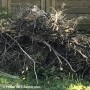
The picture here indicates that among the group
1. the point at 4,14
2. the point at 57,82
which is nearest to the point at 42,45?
the point at 57,82

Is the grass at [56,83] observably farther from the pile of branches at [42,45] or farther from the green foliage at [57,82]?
the pile of branches at [42,45]

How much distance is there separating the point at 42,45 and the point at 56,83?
1.40 meters

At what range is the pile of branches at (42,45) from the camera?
31.7 ft

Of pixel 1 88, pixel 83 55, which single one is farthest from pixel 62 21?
pixel 1 88

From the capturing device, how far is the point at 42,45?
10039 mm

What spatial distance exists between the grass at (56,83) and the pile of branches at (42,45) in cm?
33

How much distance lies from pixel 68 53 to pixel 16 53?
1.26m

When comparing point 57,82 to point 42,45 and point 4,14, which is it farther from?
point 4,14

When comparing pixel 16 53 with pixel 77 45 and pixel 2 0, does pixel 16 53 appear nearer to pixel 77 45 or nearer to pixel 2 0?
pixel 77 45

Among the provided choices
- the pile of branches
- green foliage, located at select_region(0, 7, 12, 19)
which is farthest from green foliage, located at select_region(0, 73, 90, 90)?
green foliage, located at select_region(0, 7, 12, 19)

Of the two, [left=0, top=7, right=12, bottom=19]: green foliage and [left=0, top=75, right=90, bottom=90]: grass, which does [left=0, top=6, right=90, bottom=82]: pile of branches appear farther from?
[left=0, top=7, right=12, bottom=19]: green foliage

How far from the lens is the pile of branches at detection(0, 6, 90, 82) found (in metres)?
9.66

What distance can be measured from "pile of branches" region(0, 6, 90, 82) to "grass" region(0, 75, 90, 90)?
33cm

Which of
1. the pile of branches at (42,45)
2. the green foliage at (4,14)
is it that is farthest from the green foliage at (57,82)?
the green foliage at (4,14)
